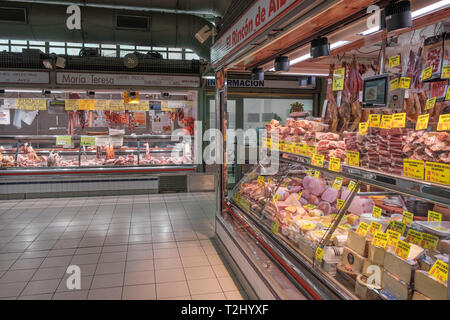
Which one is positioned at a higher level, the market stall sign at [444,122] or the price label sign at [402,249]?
the market stall sign at [444,122]

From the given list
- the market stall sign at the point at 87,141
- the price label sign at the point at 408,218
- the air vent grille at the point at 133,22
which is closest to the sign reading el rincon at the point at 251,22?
the price label sign at the point at 408,218

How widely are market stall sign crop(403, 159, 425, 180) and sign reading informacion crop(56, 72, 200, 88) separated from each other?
6.83 meters

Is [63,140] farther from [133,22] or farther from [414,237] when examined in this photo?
[414,237]

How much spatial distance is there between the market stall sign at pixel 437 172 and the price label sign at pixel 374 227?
577 mm

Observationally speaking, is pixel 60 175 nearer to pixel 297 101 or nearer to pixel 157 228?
pixel 157 228

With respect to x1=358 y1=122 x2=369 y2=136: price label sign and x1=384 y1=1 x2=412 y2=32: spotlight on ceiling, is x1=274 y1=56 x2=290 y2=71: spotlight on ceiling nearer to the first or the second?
x1=358 y1=122 x2=369 y2=136: price label sign

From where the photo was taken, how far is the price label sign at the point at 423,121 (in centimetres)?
196

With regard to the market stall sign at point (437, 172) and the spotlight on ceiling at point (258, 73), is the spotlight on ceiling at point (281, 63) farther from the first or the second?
the market stall sign at point (437, 172)

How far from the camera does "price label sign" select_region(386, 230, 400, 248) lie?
2.02 m

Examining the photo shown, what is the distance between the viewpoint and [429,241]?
1.93m

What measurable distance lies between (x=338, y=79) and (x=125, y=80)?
19.4 feet

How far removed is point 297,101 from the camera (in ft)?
30.3
